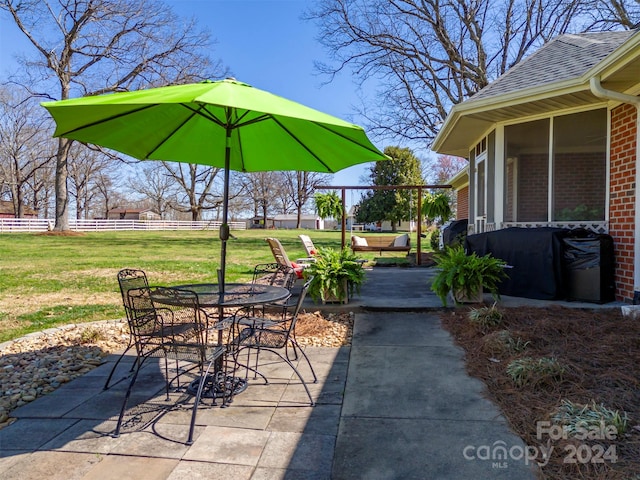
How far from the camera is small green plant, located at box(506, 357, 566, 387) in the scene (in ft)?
9.84

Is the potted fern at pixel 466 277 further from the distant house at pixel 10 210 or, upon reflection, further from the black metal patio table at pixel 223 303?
the distant house at pixel 10 210

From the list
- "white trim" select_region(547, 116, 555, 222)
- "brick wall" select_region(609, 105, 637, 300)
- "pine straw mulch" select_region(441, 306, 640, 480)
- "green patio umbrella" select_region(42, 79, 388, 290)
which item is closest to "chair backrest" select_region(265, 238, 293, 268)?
"green patio umbrella" select_region(42, 79, 388, 290)

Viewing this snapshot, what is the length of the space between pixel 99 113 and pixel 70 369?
88.3 inches

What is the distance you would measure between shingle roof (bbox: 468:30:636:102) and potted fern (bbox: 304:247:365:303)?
3.39m

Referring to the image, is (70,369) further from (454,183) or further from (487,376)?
(454,183)

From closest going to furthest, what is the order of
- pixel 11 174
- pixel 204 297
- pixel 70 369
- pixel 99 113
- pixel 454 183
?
1. pixel 99 113
2. pixel 204 297
3. pixel 70 369
4. pixel 454 183
5. pixel 11 174

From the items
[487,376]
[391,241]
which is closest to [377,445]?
[487,376]

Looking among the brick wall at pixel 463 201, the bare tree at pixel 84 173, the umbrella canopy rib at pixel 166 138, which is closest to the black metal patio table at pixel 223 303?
the umbrella canopy rib at pixel 166 138

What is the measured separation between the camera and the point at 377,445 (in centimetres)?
236

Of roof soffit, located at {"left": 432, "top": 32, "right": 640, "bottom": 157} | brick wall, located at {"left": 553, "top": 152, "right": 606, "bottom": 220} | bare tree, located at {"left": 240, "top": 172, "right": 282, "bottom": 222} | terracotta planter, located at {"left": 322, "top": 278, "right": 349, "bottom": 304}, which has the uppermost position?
bare tree, located at {"left": 240, "top": 172, "right": 282, "bottom": 222}

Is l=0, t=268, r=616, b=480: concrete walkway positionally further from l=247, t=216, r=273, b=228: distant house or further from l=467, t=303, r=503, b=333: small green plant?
l=247, t=216, r=273, b=228: distant house

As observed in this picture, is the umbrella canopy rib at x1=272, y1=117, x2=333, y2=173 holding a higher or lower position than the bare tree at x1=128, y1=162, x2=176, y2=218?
lower

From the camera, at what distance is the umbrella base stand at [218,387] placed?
3076 mm

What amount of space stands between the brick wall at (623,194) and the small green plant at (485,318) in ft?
6.43
